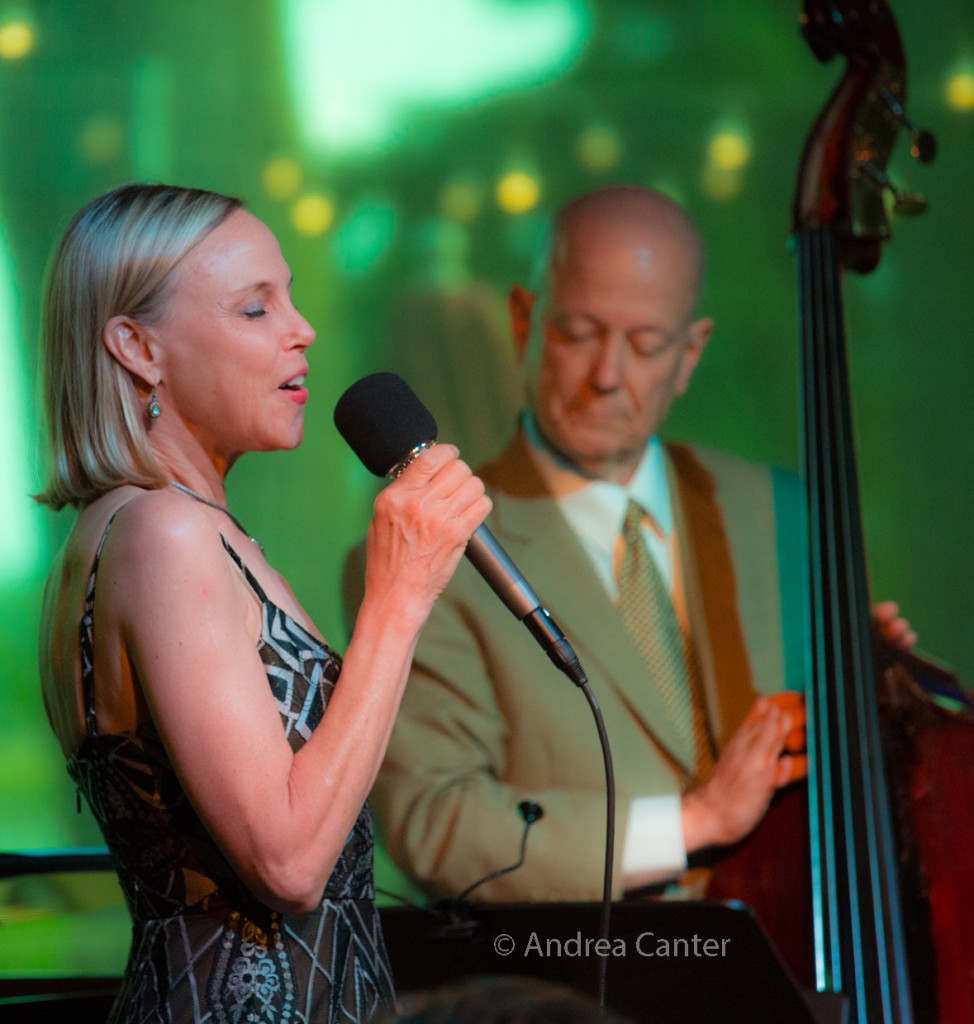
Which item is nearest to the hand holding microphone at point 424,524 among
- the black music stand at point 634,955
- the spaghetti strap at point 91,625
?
the spaghetti strap at point 91,625

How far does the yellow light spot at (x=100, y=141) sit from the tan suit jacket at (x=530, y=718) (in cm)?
71

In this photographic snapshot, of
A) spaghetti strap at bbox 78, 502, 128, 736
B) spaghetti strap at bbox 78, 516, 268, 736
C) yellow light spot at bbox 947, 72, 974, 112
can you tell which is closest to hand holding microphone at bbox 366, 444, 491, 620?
spaghetti strap at bbox 78, 516, 268, 736

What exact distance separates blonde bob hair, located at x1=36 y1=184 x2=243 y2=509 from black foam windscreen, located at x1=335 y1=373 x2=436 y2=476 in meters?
0.18

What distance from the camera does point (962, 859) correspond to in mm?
1650

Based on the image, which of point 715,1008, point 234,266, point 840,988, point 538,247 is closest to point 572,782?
point 840,988

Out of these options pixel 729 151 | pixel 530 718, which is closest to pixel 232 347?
pixel 530 718

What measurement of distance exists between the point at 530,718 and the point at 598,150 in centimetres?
90

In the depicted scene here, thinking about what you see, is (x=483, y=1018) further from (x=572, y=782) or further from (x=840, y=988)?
(x=572, y=782)

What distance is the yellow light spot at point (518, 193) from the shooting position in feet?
6.80

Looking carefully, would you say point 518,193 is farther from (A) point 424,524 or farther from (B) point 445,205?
(A) point 424,524

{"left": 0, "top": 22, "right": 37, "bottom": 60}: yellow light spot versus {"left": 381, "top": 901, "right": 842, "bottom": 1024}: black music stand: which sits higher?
{"left": 0, "top": 22, "right": 37, "bottom": 60}: yellow light spot

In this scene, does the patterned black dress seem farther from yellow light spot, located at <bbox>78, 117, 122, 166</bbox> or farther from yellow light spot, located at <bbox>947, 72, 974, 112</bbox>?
yellow light spot, located at <bbox>947, 72, 974, 112</bbox>

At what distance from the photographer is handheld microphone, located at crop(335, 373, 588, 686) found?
1.05 meters

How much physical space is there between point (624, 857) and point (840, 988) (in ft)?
1.28
